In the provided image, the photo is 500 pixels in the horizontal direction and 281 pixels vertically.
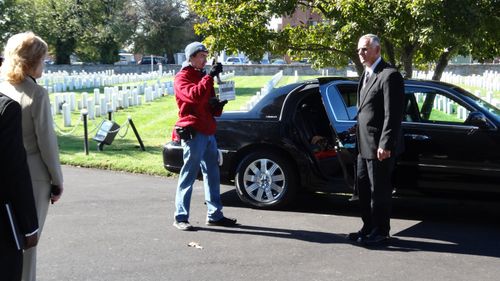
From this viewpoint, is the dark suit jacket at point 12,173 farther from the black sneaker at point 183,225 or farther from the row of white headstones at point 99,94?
the row of white headstones at point 99,94

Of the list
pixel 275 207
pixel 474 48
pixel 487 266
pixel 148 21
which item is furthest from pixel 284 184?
pixel 148 21

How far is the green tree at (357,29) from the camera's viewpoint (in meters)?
8.95

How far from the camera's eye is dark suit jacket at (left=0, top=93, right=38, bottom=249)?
3.01 meters

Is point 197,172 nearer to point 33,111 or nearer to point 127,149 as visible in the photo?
point 33,111

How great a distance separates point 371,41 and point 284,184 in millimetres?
2119

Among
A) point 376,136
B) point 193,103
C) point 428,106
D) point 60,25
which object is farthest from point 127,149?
point 60,25

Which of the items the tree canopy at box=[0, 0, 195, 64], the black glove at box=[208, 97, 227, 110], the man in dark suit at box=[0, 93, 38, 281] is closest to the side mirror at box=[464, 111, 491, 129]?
the black glove at box=[208, 97, 227, 110]

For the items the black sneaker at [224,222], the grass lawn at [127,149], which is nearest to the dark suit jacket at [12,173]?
the black sneaker at [224,222]

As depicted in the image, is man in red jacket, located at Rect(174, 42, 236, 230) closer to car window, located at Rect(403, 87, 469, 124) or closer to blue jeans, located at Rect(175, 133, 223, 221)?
blue jeans, located at Rect(175, 133, 223, 221)

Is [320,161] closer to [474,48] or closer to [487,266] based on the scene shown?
[487,266]

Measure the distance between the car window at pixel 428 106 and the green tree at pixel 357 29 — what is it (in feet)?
7.32

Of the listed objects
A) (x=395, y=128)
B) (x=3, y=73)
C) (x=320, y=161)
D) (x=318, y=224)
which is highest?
(x=3, y=73)

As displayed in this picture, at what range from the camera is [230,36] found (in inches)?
419

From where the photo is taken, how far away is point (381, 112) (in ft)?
18.6
